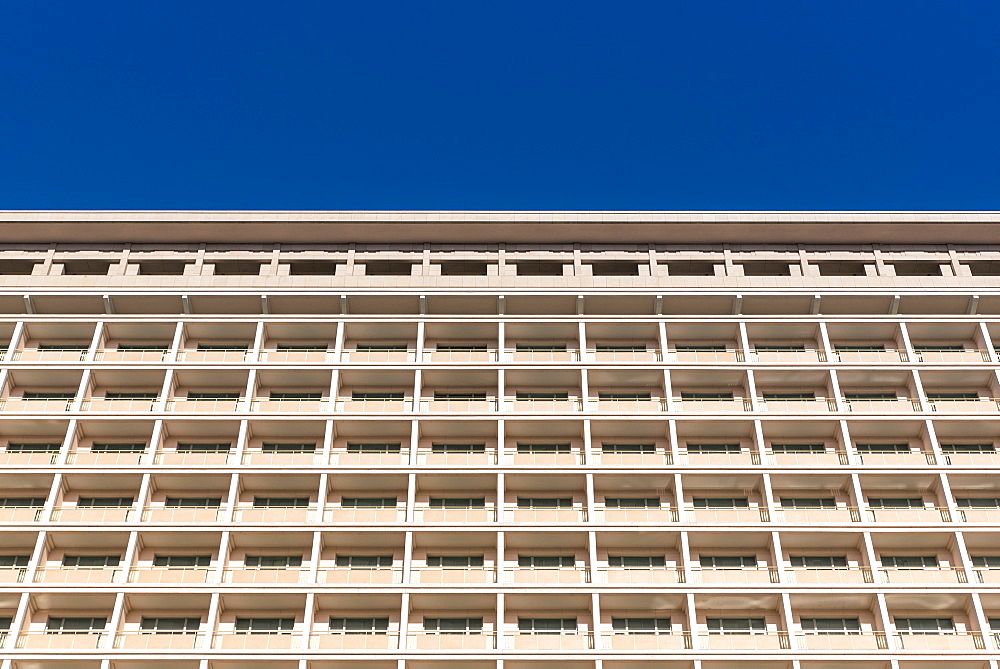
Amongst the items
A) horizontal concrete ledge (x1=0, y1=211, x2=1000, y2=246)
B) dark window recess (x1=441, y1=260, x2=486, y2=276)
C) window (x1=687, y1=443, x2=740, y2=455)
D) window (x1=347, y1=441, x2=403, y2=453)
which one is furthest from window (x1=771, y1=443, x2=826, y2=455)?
window (x1=347, y1=441, x2=403, y2=453)

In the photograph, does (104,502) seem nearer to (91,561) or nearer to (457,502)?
(91,561)

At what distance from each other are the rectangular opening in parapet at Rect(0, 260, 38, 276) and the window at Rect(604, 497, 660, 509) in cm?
3506

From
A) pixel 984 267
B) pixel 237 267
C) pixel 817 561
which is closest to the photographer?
pixel 817 561

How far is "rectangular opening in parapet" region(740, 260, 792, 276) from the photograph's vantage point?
5847cm

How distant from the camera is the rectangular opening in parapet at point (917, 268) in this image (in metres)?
58.3

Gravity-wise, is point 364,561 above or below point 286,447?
below

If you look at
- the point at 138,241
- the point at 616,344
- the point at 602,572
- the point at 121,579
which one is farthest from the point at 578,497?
the point at 138,241

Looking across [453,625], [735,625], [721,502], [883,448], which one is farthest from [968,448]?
[453,625]

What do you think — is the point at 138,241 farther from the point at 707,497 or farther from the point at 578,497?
the point at 707,497

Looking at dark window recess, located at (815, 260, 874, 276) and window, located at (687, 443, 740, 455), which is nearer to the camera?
window, located at (687, 443, 740, 455)

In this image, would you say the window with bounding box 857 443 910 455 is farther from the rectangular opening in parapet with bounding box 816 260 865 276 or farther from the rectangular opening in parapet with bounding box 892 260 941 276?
the rectangular opening in parapet with bounding box 892 260 941 276

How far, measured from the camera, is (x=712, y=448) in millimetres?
53188

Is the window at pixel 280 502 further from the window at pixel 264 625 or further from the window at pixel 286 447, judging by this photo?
the window at pixel 264 625

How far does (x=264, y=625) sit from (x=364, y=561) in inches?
210
